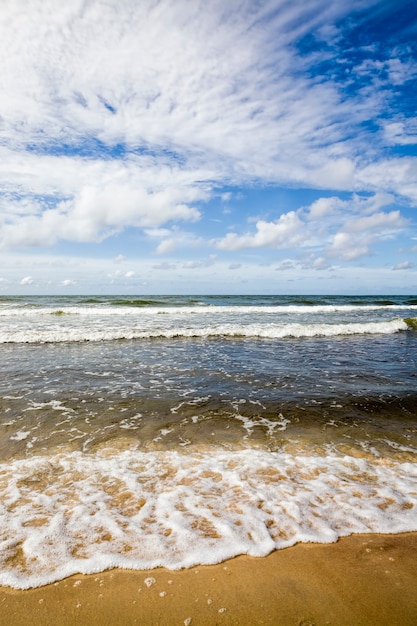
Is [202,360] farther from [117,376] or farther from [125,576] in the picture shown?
[125,576]

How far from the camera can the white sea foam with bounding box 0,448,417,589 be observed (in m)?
2.93

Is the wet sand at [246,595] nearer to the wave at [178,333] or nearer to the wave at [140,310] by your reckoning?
the wave at [178,333]

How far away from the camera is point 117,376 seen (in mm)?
9008

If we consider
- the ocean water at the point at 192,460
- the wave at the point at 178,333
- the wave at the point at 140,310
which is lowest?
the ocean water at the point at 192,460

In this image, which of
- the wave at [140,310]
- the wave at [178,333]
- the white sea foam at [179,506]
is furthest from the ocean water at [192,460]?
the wave at [140,310]

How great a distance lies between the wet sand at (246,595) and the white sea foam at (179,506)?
A: 0.13 meters

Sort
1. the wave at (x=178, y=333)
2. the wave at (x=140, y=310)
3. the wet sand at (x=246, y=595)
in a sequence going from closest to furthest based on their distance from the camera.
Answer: the wet sand at (x=246, y=595), the wave at (x=178, y=333), the wave at (x=140, y=310)

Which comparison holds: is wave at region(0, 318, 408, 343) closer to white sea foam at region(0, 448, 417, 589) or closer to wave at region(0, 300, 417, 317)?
wave at region(0, 300, 417, 317)

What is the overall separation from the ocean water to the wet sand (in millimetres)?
132

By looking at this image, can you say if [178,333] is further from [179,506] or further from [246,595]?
[246,595]

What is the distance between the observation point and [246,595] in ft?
8.34

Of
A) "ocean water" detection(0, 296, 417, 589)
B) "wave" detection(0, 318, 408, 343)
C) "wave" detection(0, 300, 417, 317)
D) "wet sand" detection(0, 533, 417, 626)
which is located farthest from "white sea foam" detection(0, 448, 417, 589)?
"wave" detection(0, 300, 417, 317)

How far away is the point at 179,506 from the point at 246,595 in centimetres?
123

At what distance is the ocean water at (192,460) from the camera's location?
3.10 metres
